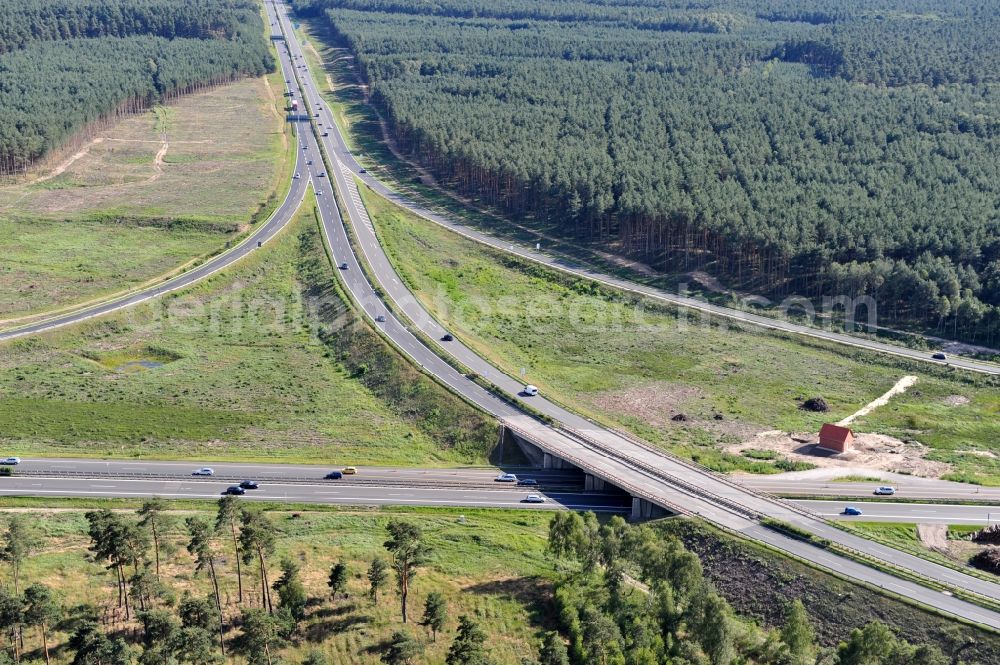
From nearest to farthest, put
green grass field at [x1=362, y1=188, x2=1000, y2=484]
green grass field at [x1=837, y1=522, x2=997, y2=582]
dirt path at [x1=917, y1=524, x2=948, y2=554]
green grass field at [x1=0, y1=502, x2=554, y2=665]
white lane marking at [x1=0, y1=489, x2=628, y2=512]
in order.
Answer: green grass field at [x1=0, y1=502, x2=554, y2=665] < green grass field at [x1=837, y1=522, x2=997, y2=582] < dirt path at [x1=917, y1=524, x2=948, y2=554] < white lane marking at [x1=0, y1=489, x2=628, y2=512] < green grass field at [x1=362, y1=188, x2=1000, y2=484]

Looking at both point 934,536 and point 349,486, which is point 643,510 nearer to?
point 934,536

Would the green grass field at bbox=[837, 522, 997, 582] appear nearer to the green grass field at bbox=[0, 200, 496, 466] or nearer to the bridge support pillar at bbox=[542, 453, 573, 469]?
the bridge support pillar at bbox=[542, 453, 573, 469]

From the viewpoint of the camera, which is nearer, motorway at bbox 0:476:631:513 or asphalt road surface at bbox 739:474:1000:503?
asphalt road surface at bbox 739:474:1000:503

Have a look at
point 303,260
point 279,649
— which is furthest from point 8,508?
point 303,260

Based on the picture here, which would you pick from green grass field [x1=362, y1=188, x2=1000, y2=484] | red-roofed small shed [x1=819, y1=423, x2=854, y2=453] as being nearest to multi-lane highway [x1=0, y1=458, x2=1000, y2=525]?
red-roofed small shed [x1=819, y1=423, x2=854, y2=453]

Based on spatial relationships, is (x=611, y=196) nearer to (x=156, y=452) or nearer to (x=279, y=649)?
(x=156, y=452)

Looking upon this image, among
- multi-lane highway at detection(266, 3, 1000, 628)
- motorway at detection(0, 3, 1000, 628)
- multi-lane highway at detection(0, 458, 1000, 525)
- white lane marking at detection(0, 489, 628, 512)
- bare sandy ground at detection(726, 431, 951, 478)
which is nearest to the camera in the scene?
multi-lane highway at detection(266, 3, 1000, 628)

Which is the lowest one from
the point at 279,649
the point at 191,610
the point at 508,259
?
the point at 279,649
